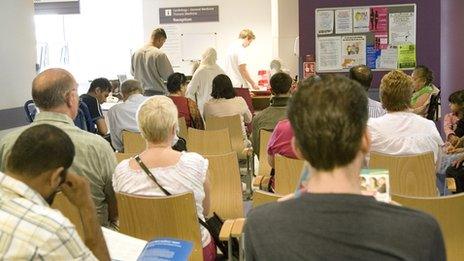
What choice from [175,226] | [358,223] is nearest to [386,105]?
[175,226]

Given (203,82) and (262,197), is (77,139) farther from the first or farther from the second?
(203,82)

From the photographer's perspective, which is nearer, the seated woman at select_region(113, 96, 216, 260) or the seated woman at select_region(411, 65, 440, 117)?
the seated woman at select_region(113, 96, 216, 260)

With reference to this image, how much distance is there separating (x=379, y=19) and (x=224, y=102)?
100 inches

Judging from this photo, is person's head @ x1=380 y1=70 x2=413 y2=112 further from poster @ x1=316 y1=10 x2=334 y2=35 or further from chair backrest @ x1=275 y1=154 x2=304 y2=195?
poster @ x1=316 y1=10 x2=334 y2=35

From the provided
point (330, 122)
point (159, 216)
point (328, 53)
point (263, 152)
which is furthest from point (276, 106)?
point (330, 122)

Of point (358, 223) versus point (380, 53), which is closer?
point (358, 223)

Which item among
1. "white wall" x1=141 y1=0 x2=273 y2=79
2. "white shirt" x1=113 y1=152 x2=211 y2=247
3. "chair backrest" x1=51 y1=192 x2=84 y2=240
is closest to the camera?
"chair backrest" x1=51 y1=192 x2=84 y2=240

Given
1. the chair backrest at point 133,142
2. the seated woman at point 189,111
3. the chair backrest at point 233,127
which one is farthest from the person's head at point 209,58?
the chair backrest at point 133,142

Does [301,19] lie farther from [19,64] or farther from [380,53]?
[19,64]

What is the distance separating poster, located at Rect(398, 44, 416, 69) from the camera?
24.3ft

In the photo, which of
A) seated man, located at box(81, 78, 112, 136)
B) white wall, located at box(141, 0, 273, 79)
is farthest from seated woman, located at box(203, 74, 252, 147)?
white wall, located at box(141, 0, 273, 79)

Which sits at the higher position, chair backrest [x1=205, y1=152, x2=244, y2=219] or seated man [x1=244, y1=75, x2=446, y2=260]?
seated man [x1=244, y1=75, x2=446, y2=260]

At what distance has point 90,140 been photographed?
2826 millimetres

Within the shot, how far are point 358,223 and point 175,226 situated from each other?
1.43 metres
